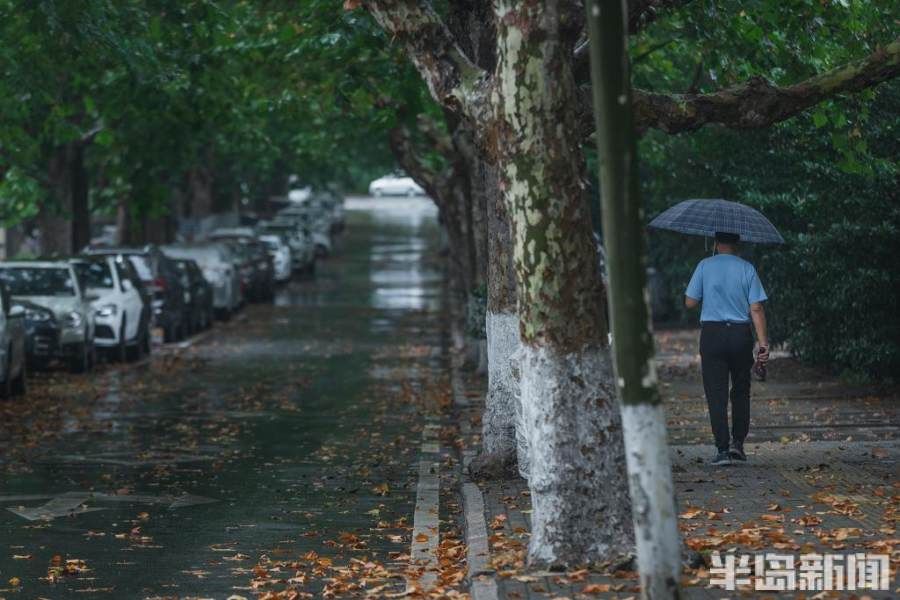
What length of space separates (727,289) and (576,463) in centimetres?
451

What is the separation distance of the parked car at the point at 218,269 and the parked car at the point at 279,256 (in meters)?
14.0

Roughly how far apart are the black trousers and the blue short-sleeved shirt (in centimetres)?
9

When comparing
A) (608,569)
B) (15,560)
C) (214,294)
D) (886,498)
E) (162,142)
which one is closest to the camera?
(608,569)

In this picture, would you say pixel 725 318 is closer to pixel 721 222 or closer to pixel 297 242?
pixel 721 222

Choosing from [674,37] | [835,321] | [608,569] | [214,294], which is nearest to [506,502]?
[608,569]

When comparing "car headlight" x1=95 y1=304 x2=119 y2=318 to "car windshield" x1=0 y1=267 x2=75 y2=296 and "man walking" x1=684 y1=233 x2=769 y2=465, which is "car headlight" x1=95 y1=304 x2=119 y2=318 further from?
"man walking" x1=684 y1=233 x2=769 y2=465

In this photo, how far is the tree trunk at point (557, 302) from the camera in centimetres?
1003

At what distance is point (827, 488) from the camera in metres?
13.2

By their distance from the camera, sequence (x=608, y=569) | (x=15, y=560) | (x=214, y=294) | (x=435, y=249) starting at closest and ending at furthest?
(x=608, y=569) → (x=15, y=560) → (x=214, y=294) → (x=435, y=249)

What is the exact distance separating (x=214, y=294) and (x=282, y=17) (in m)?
15.8

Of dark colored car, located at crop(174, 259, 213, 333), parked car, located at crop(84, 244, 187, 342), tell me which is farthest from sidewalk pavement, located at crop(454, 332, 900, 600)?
dark colored car, located at crop(174, 259, 213, 333)

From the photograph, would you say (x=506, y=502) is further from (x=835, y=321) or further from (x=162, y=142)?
(x=162, y=142)

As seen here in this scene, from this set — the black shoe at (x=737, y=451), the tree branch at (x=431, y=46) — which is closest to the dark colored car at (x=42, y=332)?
the black shoe at (x=737, y=451)

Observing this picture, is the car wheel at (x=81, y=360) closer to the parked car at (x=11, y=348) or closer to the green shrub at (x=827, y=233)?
the parked car at (x=11, y=348)
